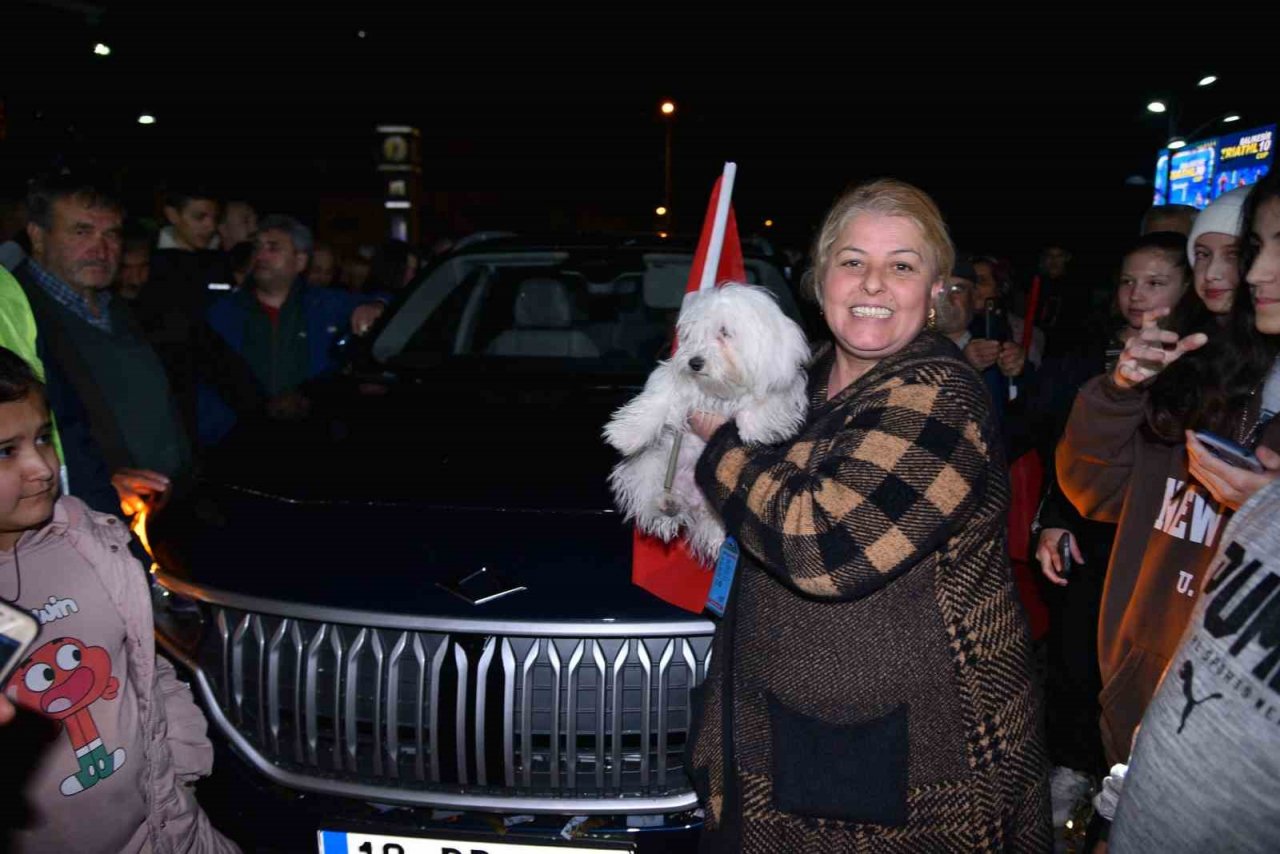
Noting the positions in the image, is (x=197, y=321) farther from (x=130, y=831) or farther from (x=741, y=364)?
(x=741, y=364)

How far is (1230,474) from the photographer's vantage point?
1411mm

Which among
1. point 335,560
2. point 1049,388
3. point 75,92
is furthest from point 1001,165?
point 335,560

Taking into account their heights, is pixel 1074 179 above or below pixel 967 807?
above

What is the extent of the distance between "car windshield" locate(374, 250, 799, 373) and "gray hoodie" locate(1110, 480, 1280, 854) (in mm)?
2490

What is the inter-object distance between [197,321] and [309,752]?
2.61 m

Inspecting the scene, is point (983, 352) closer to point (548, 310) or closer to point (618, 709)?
point (548, 310)

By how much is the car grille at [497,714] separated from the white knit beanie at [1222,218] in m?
1.61

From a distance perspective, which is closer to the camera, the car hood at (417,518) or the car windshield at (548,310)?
the car hood at (417,518)

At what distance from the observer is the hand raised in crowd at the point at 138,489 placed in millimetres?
2711

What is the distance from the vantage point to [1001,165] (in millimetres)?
36750

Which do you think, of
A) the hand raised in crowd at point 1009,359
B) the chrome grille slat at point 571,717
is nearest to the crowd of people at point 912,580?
the chrome grille slat at point 571,717

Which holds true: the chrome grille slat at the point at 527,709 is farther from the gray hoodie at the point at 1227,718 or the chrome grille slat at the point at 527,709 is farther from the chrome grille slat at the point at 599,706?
the gray hoodie at the point at 1227,718

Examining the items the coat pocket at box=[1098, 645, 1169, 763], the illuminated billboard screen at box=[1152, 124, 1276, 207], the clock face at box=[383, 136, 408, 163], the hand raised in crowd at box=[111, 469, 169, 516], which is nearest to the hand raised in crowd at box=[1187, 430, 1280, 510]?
the coat pocket at box=[1098, 645, 1169, 763]

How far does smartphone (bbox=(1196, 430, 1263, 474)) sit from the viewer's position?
4.64 feet
